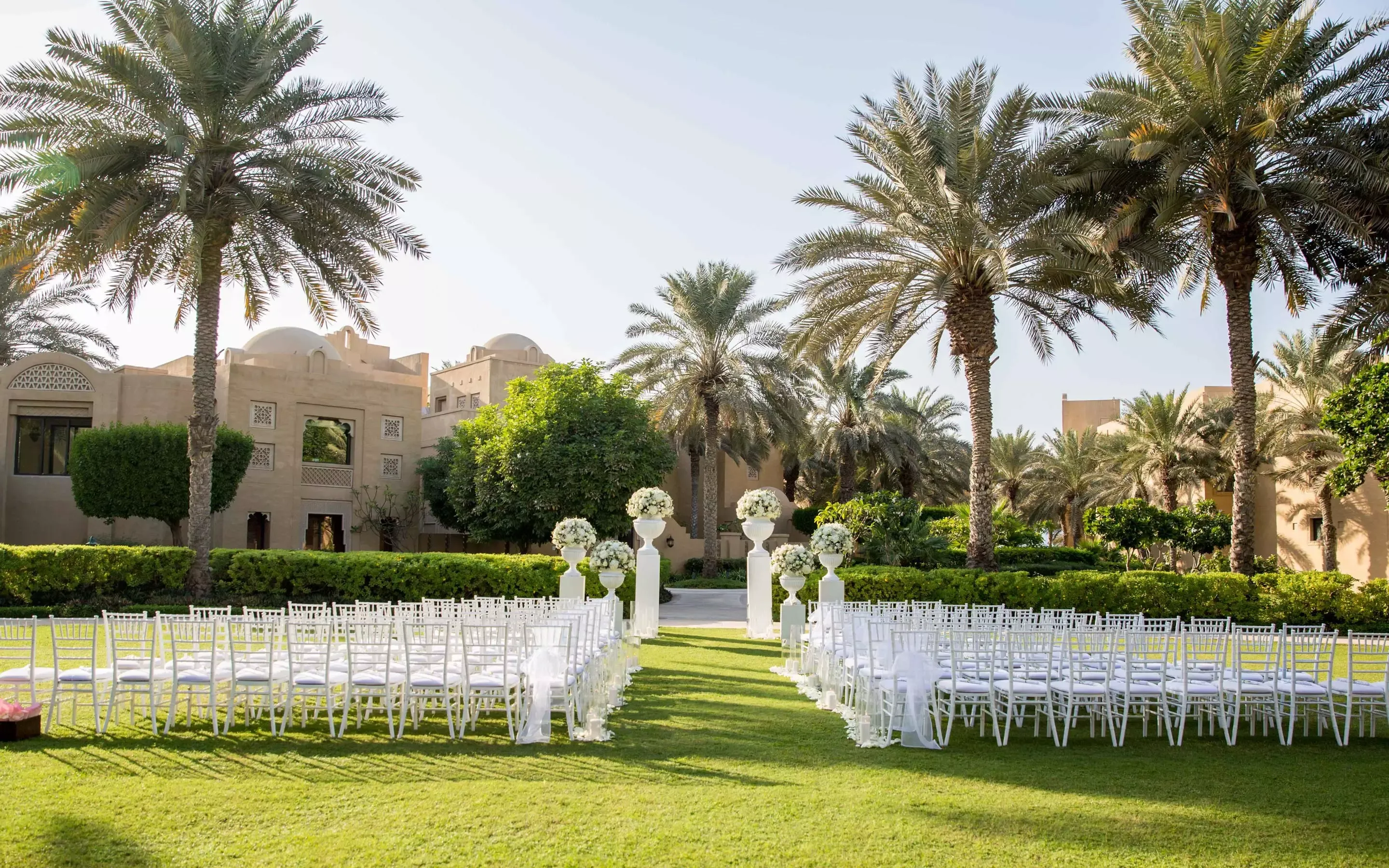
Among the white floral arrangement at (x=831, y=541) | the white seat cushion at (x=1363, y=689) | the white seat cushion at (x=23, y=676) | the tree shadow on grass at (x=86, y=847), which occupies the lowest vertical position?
the tree shadow on grass at (x=86, y=847)

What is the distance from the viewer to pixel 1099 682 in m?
9.10

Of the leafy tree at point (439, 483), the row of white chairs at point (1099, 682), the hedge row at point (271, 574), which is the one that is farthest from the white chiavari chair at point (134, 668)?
the leafy tree at point (439, 483)

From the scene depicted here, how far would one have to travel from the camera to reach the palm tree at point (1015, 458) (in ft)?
148

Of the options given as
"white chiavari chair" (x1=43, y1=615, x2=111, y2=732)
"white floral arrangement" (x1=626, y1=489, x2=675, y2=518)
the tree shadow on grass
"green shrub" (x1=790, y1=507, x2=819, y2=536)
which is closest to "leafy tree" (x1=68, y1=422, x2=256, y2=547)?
"white floral arrangement" (x1=626, y1=489, x2=675, y2=518)

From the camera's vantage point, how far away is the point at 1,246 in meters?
18.3

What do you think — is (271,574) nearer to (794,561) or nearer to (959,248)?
(794,561)

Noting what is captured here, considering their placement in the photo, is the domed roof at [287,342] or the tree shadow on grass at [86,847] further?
the domed roof at [287,342]

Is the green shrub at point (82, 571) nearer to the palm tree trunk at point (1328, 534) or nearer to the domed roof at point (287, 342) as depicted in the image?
the domed roof at point (287, 342)

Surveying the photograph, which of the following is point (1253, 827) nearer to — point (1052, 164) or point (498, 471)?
point (1052, 164)

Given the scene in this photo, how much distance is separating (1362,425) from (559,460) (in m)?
19.5

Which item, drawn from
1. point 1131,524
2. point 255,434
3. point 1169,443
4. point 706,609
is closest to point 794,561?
point 706,609

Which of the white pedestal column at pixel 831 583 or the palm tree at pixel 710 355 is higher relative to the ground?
the palm tree at pixel 710 355

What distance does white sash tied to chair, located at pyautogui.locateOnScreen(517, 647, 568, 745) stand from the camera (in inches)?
330

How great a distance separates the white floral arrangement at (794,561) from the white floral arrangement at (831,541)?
0.47 metres
